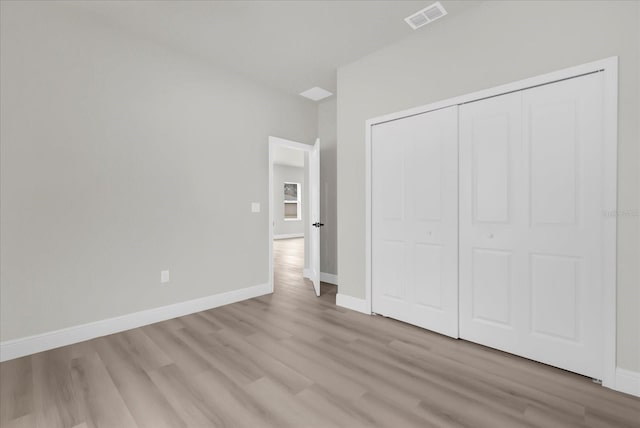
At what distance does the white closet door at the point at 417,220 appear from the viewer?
8.88 feet

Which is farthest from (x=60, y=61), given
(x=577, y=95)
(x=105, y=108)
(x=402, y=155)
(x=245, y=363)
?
(x=577, y=95)

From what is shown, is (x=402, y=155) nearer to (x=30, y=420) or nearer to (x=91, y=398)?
(x=91, y=398)

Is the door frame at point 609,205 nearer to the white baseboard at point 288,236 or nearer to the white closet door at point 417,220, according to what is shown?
the white closet door at point 417,220

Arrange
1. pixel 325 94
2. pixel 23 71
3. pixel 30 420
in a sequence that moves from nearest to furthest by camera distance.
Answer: pixel 30 420 < pixel 23 71 < pixel 325 94

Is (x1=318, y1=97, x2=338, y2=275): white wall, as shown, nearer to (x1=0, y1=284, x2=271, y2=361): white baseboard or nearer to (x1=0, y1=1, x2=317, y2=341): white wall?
(x1=0, y1=1, x2=317, y2=341): white wall

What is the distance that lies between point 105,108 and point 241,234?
1.99 metres

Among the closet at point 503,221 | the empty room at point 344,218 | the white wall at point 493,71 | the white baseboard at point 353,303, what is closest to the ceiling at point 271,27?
the empty room at point 344,218

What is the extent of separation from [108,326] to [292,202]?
9.36 metres

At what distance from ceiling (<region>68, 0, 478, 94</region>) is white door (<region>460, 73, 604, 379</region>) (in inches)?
46.6

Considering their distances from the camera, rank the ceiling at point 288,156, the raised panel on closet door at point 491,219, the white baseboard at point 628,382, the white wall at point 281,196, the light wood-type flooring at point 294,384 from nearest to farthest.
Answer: the light wood-type flooring at point 294,384 < the white baseboard at point 628,382 < the raised panel on closet door at point 491,219 < the ceiling at point 288,156 < the white wall at point 281,196

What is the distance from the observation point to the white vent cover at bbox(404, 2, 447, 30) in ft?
8.37

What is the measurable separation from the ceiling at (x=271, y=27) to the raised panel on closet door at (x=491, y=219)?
3.59ft

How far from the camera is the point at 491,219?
2.47 m

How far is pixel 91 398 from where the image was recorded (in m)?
1.83
